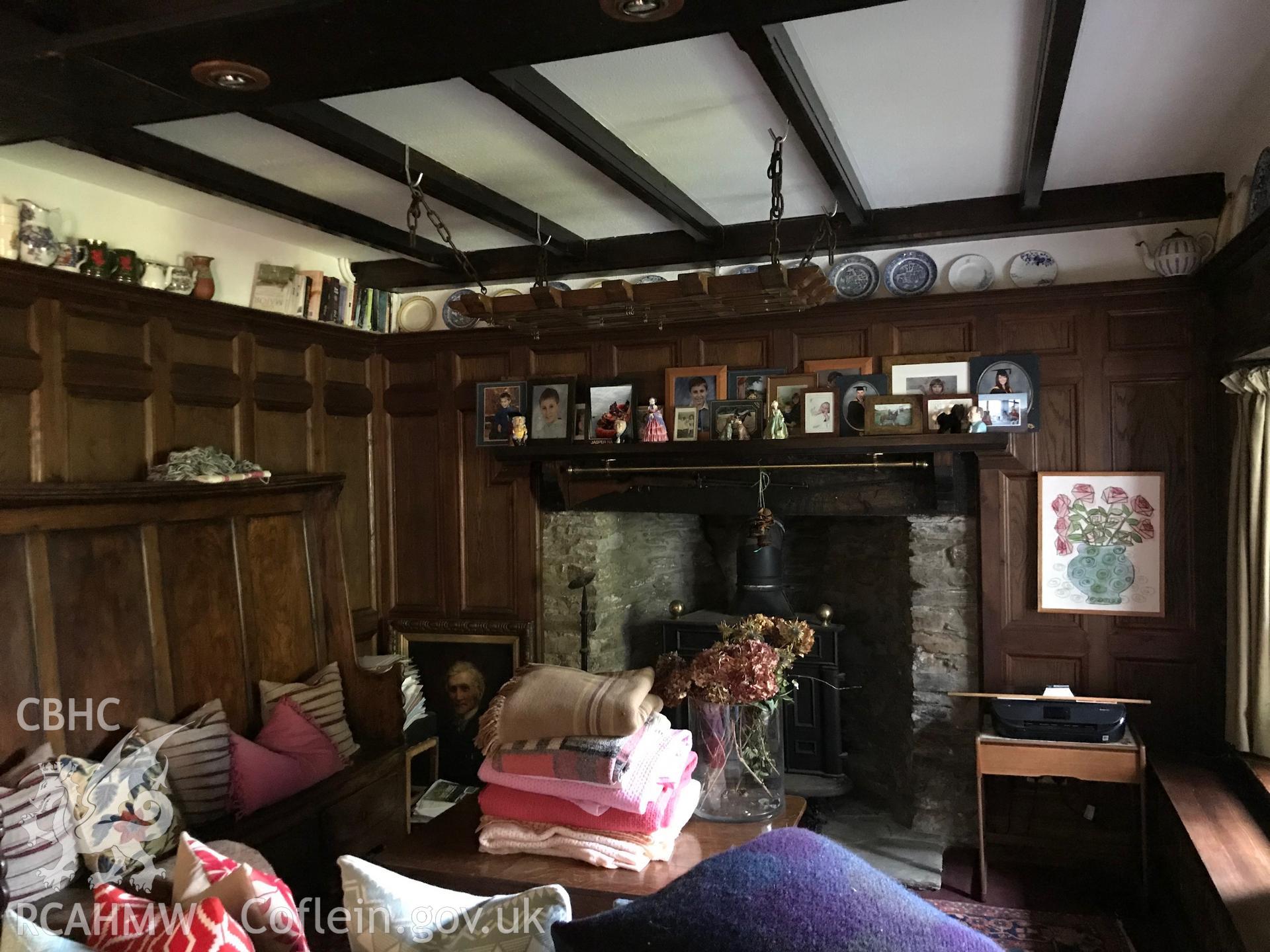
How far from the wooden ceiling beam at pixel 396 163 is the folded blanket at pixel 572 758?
1603 mm

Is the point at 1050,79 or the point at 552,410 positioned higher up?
the point at 1050,79

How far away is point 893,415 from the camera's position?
11.3 ft

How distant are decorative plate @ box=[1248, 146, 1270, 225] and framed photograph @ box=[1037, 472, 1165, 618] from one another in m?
1.00

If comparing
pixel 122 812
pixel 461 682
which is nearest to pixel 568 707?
pixel 122 812

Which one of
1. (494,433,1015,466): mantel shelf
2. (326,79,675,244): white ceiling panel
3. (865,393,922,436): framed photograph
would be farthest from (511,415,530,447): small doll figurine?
(865,393,922,436): framed photograph

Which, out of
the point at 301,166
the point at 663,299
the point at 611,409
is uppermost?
the point at 301,166

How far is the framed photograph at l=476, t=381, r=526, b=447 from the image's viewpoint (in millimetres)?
4121

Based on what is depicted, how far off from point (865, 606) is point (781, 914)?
11.4 ft

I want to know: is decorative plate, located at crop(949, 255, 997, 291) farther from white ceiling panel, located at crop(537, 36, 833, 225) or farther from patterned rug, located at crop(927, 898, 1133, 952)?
patterned rug, located at crop(927, 898, 1133, 952)

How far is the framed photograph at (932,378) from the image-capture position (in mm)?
3486

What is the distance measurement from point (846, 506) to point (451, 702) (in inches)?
82.1

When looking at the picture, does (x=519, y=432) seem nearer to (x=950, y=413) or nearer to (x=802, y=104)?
(x=950, y=413)

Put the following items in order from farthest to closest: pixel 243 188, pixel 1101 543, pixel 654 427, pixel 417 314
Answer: pixel 417 314 → pixel 654 427 → pixel 1101 543 → pixel 243 188

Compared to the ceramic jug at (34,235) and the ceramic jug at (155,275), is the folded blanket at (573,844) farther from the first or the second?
the ceramic jug at (155,275)
